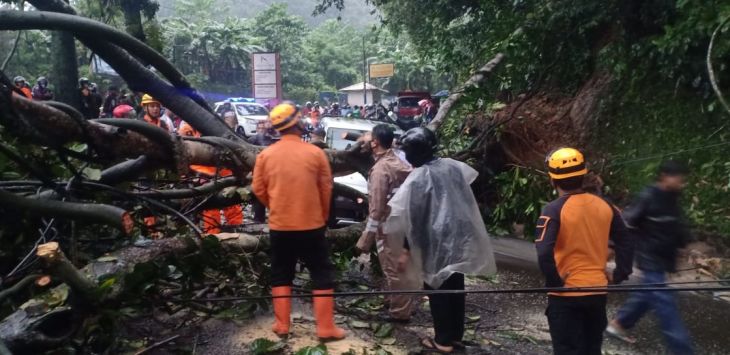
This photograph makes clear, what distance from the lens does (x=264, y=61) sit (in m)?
14.7

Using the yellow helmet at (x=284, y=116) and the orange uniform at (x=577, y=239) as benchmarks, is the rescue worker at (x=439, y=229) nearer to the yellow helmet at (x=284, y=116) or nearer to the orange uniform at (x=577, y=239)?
the yellow helmet at (x=284, y=116)

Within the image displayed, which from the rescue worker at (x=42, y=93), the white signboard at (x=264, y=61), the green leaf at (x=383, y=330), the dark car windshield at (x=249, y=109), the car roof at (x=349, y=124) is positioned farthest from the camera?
the dark car windshield at (x=249, y=109)

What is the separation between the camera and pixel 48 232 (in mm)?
4242

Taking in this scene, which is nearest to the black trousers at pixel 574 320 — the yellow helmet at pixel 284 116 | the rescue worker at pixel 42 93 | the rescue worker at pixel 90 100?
the yellow helmet at pixel 284 116

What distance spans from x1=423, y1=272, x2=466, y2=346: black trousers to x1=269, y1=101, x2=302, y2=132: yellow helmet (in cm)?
150

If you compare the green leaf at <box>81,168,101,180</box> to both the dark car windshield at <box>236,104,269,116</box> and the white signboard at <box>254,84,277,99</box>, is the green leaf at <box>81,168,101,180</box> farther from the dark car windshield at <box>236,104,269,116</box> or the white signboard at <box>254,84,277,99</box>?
the dark car windshield at <box>236,104,269,116</box>

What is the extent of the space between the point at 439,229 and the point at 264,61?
11163 mm

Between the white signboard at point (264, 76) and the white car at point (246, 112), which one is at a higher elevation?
the white signboard at point (264, 76)

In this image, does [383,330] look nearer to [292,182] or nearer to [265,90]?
[292,182]

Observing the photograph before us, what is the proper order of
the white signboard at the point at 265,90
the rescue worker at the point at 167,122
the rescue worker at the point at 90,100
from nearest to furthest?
the rescue worker at the point at 167,122, the rescue worker at the point at 90,100, the white signboard at the point at 265,90

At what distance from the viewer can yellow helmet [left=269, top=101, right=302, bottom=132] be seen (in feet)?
14.4

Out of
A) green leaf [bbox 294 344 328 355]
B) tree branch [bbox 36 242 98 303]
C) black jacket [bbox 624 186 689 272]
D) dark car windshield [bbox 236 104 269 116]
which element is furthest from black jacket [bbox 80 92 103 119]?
dark car windshield [bbox 236 104 269 116]

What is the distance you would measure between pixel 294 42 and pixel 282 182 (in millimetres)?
53334

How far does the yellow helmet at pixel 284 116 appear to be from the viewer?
439 cm
